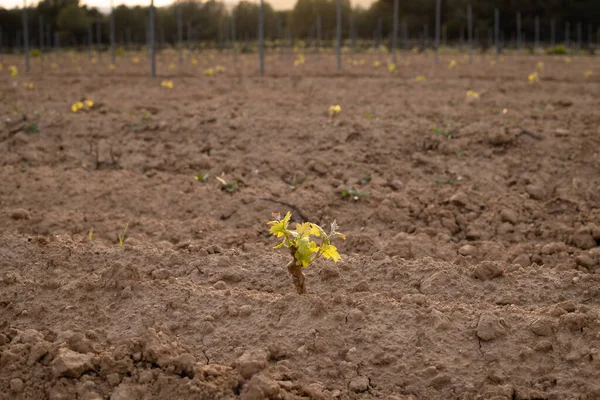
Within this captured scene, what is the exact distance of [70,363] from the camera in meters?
2.32

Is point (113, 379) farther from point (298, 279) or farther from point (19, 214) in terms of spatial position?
point (19, 214)

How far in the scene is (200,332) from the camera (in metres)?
2.64

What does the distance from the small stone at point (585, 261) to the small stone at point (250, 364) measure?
210cm

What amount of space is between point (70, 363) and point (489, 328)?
5.28ft

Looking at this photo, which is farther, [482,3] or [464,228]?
[482,3]

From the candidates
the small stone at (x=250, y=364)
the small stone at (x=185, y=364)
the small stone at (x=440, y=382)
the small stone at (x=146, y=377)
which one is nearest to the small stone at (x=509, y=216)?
the small stone at (x=440, y=382)

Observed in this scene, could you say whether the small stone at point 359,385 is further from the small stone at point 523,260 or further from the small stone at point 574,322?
the small stone at point 523,260

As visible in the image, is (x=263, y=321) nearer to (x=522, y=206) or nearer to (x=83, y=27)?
(x=522, y=206)

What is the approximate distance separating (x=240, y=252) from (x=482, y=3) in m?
37.8

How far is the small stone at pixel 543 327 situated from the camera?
2.54 meters

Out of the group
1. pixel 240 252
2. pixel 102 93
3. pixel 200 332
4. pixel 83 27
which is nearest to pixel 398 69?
pixel 102 93

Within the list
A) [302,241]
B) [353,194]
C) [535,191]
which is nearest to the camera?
[302,241]

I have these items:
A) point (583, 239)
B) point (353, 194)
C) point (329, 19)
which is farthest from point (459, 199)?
point (329, 19)

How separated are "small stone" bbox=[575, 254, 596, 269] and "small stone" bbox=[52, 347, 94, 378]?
266 centimetres
